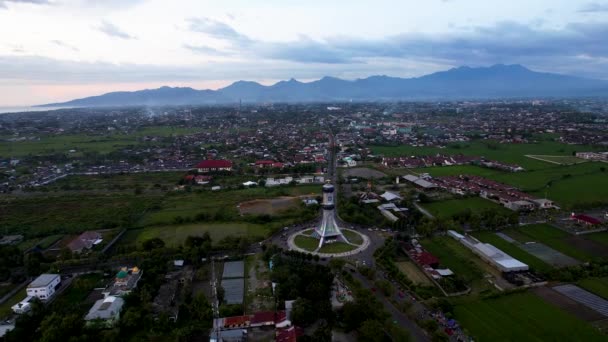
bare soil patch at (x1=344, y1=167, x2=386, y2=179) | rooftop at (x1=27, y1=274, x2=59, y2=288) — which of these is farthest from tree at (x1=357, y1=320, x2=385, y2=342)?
bare soil patch at (x1=344, y1=167, x2=386, y2=179)

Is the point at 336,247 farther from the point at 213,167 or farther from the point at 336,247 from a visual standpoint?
the point at 213,167

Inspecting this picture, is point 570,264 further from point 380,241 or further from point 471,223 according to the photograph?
point 380,241

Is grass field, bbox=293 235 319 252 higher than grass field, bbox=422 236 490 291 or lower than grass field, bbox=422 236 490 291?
higher

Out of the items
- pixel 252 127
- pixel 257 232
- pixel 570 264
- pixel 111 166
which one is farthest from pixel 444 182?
pixel 252 127

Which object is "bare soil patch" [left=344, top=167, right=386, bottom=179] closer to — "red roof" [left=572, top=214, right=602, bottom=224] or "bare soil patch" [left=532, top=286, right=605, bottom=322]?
"red roof" [left=572, top=214, right=602, bottom=224]

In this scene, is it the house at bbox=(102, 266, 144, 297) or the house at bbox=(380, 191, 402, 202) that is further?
the house at bbox=(380, 191, 402, 202)
